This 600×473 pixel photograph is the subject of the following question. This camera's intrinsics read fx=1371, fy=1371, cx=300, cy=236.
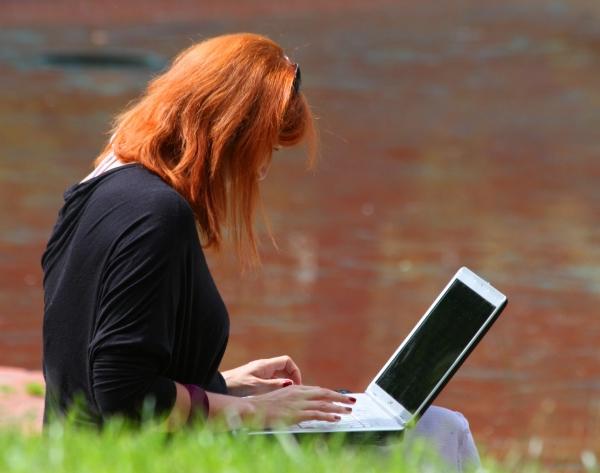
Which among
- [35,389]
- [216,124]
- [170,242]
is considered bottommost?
[35,389]

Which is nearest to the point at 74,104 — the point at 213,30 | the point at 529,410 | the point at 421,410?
the point at 213,30

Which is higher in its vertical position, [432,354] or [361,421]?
[432,354]

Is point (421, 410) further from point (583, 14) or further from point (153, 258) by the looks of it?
point (583, 14)

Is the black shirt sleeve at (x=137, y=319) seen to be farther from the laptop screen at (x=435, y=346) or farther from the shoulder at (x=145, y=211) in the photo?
the laptop screen at (x=435, y=346)

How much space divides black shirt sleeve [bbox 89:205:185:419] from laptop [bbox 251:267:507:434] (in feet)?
1.72

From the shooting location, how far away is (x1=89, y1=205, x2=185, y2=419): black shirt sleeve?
2.86 metres

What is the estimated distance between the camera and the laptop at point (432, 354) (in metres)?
3.24

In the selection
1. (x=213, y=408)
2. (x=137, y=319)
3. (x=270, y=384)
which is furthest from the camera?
(x=270, y=384)

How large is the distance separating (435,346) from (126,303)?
845 millimetres

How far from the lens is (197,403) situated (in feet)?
9.67

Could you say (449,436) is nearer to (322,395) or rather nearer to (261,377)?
(322,395)

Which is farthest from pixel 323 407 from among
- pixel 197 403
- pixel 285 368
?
pixel 285 368

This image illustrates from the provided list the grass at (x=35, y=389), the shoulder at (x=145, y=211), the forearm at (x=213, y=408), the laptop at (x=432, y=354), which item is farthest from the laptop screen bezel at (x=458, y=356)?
the grass at (x=35, y=389)

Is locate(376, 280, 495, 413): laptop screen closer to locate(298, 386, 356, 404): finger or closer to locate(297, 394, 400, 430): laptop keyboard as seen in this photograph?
locate(297, 394, 400, 430): laptop keyboard
